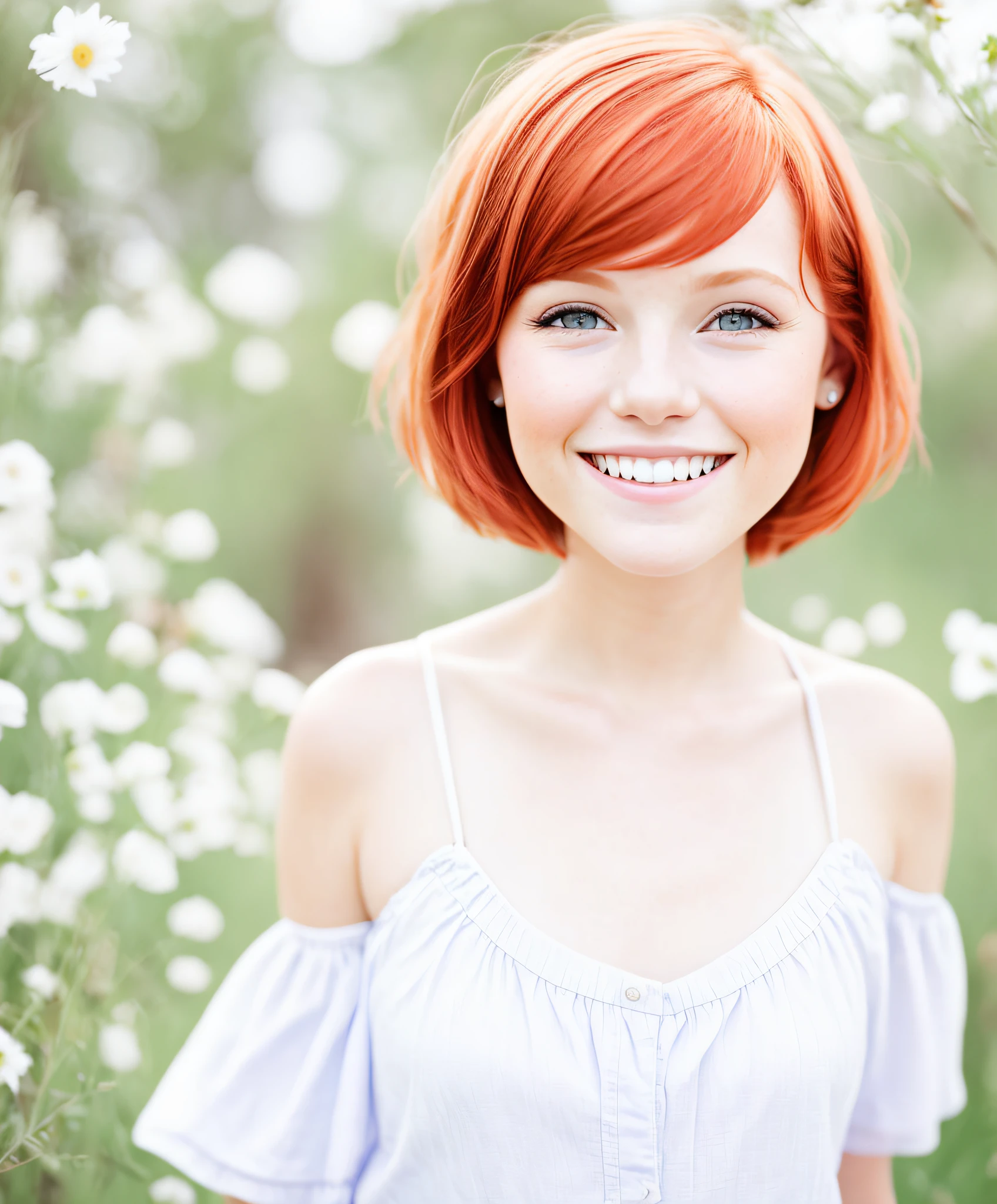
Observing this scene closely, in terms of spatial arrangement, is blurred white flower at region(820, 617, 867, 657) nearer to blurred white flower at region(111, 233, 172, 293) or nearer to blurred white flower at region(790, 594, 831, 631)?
blurred white flower at region(790, 594, 831, 631)

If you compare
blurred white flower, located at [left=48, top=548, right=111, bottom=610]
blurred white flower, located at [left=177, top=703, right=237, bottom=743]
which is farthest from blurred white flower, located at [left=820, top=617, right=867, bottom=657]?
blurred white flower, located at [left=48, top=548, right=111, bottom=610]

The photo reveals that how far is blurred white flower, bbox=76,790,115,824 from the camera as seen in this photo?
110 centimetres

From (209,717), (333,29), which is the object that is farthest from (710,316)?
(333,29)

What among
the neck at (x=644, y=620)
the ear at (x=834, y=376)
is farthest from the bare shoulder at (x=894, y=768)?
the ear at (x=834, y=376)

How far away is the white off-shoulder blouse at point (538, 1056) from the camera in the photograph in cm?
83

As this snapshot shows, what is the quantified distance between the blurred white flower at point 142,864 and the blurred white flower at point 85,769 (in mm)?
99

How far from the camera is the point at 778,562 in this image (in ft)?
6.15

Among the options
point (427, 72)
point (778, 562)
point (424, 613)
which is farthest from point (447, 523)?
point (427, 72)

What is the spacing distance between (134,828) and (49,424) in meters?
0.50

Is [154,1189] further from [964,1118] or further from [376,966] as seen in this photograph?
[964,1118]

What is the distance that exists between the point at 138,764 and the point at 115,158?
1.30 m

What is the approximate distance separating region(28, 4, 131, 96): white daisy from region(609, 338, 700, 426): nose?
1.28 ft

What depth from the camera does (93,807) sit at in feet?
3.63

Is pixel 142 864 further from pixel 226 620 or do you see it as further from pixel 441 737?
pixel 441 737
